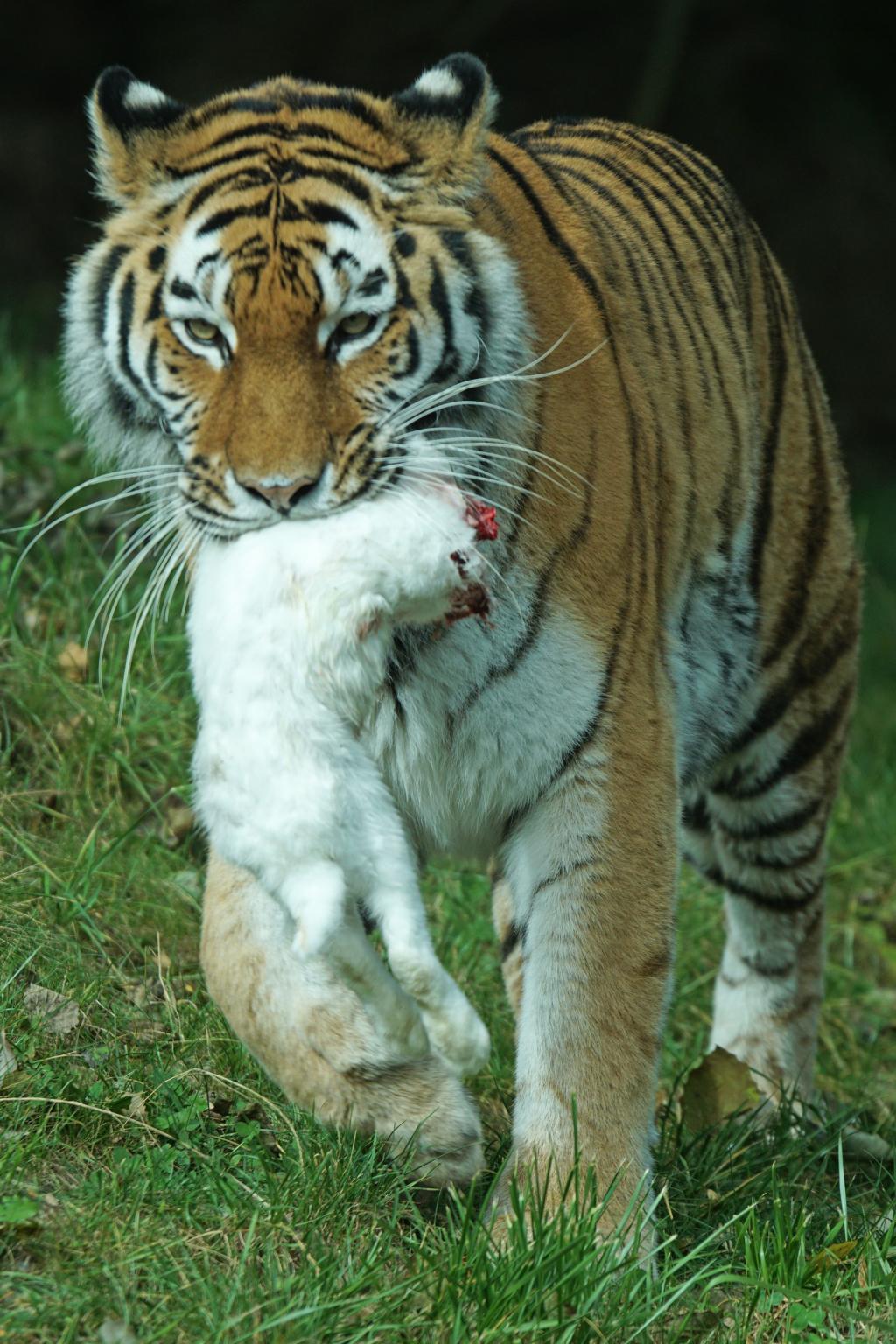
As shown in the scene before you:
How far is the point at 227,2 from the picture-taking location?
10.1m

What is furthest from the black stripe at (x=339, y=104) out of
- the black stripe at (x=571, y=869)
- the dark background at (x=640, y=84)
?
the dark background at (x=640, y=84)

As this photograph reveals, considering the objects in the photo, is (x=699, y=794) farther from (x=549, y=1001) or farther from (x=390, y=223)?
(x=390, y=223)

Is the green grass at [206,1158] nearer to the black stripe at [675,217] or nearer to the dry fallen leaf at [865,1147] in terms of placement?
the dry fallen leaf at [865,1147]

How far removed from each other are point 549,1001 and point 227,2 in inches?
338

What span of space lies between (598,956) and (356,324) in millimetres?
1096

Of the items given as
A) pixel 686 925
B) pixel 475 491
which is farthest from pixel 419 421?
pixel 686 925

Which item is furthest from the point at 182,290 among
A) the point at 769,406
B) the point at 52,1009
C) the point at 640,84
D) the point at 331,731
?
the point at 640,84

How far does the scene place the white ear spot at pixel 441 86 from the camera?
9.21 feet

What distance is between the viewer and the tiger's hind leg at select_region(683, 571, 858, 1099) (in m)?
4.14

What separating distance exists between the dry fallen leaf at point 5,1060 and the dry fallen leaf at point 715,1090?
4.36 ft

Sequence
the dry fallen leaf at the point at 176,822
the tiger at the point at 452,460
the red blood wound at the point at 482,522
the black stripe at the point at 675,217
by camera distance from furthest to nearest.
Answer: the dry fallen leaf at the point at 176,822 < the black stripe at the point at 675,217 < the tiger at the point at 452,460 < the red blood wound at the point at 482,522

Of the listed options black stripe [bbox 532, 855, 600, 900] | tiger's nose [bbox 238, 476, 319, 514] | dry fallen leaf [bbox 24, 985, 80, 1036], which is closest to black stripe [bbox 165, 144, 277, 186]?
tiger's nose [bbox 238, 476, 319, 514]

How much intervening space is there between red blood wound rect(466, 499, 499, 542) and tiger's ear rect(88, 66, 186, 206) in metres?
0.88

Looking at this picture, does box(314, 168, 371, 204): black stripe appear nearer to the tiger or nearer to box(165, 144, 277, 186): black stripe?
the tiger
